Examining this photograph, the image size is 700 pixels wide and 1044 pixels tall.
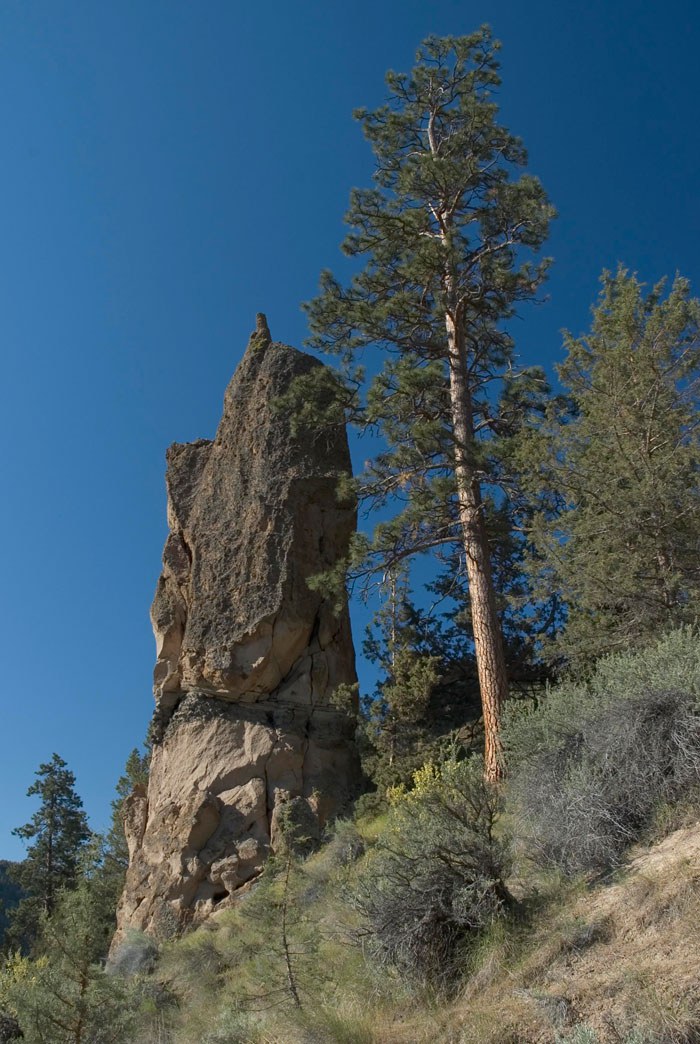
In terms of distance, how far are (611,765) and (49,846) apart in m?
28.4

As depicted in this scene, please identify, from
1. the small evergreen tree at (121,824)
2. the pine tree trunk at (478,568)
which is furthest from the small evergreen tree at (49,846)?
the pine tree trunk at (478,568)

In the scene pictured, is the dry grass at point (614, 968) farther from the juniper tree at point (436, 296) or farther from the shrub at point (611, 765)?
the juniper tree at point (436, 296)

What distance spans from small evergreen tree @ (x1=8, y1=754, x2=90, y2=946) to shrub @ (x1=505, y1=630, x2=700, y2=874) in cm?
2553

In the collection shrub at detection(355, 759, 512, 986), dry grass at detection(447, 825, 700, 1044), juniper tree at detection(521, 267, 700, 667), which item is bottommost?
dry grass at detection(447, 825, 700, 1044)

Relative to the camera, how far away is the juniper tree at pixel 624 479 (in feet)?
35.3

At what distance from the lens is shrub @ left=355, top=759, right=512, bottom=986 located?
21.4ft

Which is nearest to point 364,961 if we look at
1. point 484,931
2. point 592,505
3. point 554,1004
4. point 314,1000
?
Answer: point 314,1000

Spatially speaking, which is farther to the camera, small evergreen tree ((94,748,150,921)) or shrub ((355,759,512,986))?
small evergreen tree ((94,748,150,921))

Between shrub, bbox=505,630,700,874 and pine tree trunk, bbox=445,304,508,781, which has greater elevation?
pine tree trunk, bbox=445,304,508,781

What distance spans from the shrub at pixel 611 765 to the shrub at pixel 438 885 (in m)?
0.57

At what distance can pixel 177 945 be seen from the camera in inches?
521

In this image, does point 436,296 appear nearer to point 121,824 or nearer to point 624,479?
point 624,479

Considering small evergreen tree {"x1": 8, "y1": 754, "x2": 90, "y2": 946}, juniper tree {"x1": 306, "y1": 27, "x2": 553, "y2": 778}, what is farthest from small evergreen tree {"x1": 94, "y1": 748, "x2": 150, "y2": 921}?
juniper tree {"x1": 306, "y1": 27, "x2": 553, "y2": 778}

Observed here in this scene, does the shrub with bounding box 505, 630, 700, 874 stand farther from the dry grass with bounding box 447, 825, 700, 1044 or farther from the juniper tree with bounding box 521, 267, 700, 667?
the juniper tree with bounding box 521, 267, 700, 667
